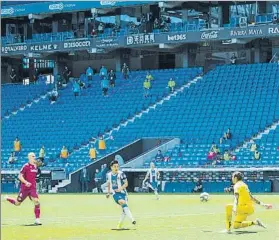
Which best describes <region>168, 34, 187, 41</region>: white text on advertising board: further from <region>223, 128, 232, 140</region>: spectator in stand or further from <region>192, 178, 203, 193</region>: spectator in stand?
<region>192, 178, 203, 193</region>: spectator in stand

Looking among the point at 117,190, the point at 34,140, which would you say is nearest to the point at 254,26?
the point at 34,140

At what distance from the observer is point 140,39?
5853 cm

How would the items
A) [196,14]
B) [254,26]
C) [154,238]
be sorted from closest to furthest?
[154,238]
[254,26]
[196,14]

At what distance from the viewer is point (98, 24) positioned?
2464 inches

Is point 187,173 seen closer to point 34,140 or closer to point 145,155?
point 145,155

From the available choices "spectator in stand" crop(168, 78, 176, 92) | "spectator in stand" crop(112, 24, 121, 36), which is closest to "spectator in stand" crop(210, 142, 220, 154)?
"spectator in stand" crop(168, 78, 176, 92)

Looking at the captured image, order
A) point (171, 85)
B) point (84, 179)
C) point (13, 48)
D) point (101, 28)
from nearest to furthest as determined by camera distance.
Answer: point (84, 179)
point (171, 85)
point (101, 28)
point (13, 48)

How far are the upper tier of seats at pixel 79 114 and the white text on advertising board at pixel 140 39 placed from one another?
114 inches

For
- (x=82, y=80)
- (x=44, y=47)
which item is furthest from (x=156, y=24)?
(x=44, y=47)

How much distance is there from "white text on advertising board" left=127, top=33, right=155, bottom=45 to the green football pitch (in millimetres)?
28547

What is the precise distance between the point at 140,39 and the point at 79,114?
6840 millimetres

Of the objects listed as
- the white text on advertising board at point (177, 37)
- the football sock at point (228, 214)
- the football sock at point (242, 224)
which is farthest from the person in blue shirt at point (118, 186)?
the white text on advertising board at point (177, 37)

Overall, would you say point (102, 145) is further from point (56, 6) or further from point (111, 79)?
point (56, 6)

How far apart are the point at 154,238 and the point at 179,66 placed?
153 ft
